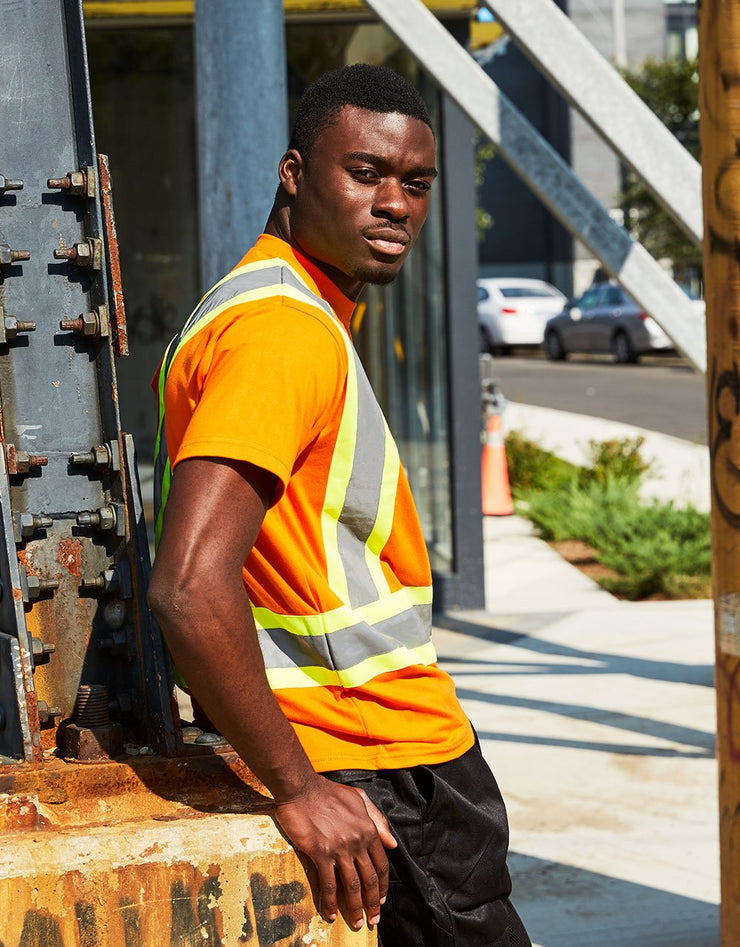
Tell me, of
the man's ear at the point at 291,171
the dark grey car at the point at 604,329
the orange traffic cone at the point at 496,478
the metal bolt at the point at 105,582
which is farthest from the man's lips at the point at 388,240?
the dark grey car at the point at 604,329

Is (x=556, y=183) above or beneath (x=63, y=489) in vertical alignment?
above

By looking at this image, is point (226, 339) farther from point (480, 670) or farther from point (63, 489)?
point (480, 670)

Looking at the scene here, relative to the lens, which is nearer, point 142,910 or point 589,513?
point 142,910

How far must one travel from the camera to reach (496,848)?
2.11 meters

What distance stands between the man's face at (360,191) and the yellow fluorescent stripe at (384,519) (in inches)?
10.7

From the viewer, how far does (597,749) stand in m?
5.38

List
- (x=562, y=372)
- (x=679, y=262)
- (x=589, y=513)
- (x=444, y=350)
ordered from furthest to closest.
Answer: (x=679, y=262)
(x=562, y=372)
(x=589, y=513)
(x=444, y=350)

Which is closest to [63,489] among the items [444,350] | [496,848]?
[496,848]

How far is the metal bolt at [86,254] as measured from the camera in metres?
2.23

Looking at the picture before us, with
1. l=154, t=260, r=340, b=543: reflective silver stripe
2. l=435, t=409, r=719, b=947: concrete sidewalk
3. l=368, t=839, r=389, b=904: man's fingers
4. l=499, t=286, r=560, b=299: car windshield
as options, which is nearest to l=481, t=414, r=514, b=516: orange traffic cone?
l=435, t=409, r=719, b=947: concrete sidewalk

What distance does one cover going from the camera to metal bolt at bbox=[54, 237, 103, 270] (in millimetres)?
2230

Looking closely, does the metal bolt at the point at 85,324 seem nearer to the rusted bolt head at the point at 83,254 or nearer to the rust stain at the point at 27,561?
the rusted bolt head at the point at 83,254

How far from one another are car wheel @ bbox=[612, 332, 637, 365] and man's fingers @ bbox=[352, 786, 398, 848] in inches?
1016

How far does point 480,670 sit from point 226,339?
200 inches
